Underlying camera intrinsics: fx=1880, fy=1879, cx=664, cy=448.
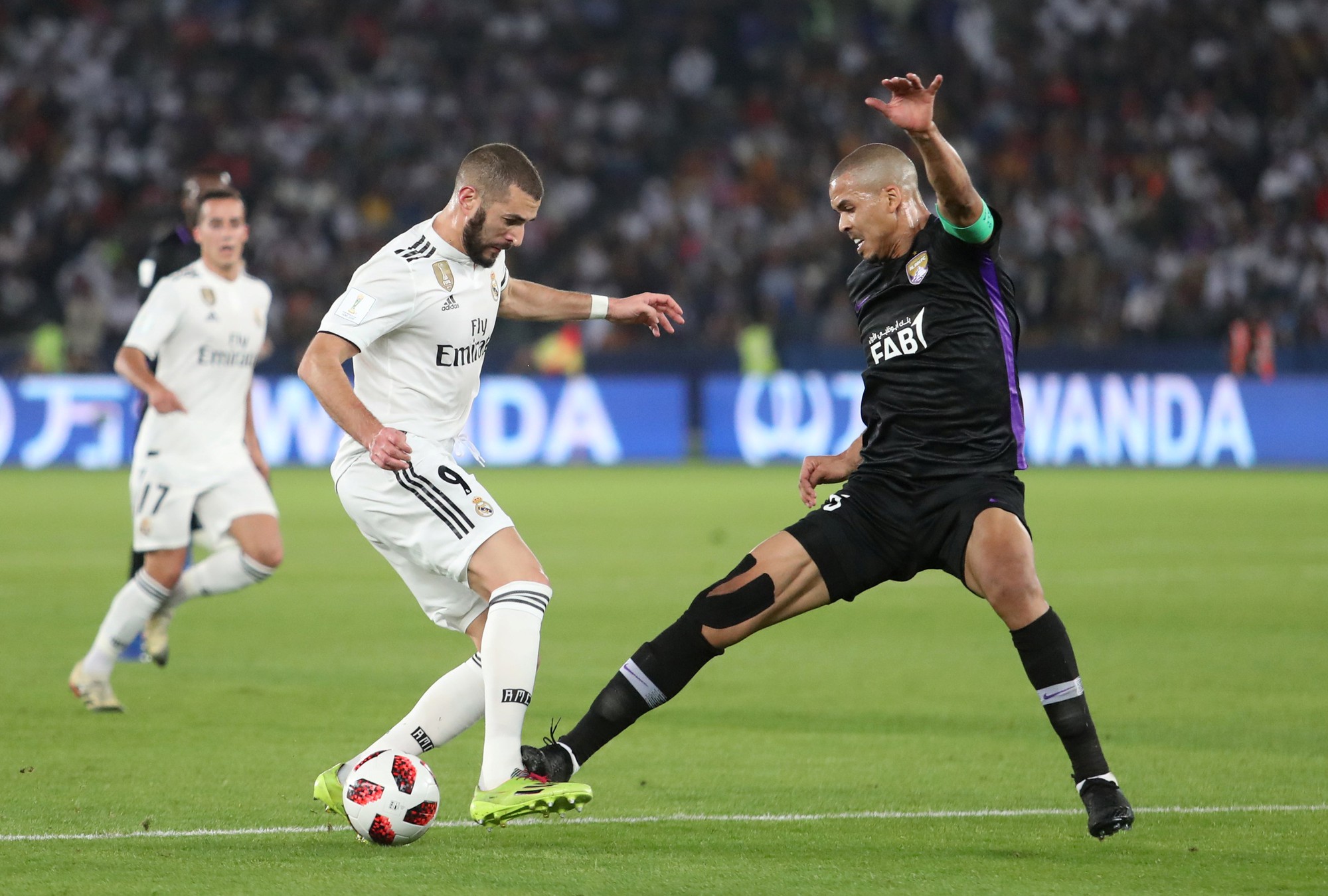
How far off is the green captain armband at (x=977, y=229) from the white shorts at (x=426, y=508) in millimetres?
1549

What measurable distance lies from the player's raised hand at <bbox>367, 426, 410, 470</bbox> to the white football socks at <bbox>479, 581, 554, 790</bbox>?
560 millimetres

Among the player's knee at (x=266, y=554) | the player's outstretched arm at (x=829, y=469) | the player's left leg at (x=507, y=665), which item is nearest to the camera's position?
the player's left leg at (x=507, y=665)

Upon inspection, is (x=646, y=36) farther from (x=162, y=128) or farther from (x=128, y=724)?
(x=128, y=724)

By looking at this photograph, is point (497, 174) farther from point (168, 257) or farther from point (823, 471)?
point (168, 257)

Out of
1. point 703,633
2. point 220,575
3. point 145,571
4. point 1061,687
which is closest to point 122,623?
point 145,571

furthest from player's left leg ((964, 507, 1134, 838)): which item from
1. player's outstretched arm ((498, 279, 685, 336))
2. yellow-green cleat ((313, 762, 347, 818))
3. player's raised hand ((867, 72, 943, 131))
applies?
yellow-green cleat ((313, 762, 347, 818))

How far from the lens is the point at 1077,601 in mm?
11312

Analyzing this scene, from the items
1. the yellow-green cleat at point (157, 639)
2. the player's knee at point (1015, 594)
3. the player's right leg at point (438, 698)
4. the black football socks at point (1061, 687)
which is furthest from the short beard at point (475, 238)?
the yellow-green cleat at point (157, 639)

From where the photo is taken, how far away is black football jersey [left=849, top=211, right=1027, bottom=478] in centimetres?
567

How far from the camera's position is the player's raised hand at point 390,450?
503 cm

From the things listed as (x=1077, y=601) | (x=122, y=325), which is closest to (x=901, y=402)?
(x=1077, y=601)

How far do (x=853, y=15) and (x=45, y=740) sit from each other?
26867 mm

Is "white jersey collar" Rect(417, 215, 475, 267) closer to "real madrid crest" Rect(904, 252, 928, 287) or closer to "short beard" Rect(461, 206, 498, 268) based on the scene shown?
"short beard" Rect(461, 206, 498, 268)

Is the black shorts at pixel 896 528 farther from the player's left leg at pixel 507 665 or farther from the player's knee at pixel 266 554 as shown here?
the player's knee at pixel 266 554
